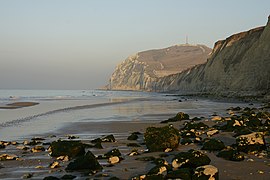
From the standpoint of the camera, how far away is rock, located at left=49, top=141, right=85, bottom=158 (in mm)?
7875

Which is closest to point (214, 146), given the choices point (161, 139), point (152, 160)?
point (161, 139)

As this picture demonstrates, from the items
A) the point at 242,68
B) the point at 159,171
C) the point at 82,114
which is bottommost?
the point at 82,114

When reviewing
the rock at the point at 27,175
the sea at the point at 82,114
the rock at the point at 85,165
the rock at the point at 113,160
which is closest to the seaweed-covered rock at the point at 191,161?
the rock at the point at 113,160

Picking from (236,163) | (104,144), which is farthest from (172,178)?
(104,144)

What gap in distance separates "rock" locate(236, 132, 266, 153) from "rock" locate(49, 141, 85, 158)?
13.2 ft

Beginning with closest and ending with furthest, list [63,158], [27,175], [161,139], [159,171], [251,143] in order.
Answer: [159,171]
[27,175]
[251,143]
[63,158]
[161,139]

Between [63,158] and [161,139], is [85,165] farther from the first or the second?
[161,139]

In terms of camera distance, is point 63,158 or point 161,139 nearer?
point 63,158

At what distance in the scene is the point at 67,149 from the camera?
7922 mm

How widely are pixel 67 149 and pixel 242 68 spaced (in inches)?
1917

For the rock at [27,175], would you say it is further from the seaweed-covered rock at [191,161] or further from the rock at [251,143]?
the rock at [251,143]

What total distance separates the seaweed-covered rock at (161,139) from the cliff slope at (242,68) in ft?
106

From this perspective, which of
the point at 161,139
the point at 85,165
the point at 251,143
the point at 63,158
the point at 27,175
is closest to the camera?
the point at 27,175

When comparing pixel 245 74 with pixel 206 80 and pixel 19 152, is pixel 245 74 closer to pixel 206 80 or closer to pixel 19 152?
pixel 206 80
